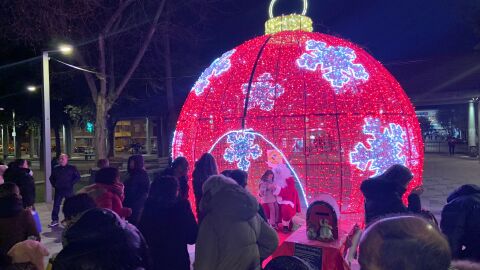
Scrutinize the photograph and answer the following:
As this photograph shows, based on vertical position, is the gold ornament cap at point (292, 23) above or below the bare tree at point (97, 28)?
below

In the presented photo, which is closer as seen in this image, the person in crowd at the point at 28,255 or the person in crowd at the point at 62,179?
the person in crowd at the point at 28,255

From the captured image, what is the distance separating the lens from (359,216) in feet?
A: 22.1

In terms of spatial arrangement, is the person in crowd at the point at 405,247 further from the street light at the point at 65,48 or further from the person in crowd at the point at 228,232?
the street light at the point at 65,48

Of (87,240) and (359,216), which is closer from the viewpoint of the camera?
(87,240)

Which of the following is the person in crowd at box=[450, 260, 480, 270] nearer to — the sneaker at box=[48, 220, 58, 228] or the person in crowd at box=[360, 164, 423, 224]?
the person in crowd at box=[360, 164, 423, 224]

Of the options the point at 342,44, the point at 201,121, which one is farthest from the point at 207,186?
the point at 342,44

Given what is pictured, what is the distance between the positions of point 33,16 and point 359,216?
11.9 meters

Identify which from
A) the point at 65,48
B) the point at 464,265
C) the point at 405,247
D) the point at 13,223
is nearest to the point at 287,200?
the point at 13,223

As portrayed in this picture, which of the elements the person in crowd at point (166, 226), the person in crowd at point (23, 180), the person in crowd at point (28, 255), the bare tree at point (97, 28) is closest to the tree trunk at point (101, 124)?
the bare tree at point (97, 28)

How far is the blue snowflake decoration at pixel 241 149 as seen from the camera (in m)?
6.67

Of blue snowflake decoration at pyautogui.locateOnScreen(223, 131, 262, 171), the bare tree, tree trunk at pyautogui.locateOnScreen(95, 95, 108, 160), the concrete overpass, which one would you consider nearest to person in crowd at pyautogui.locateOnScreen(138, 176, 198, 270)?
blue snowflake decoration at pyautogui.locateOnScreen(223, 131, 262, 171)

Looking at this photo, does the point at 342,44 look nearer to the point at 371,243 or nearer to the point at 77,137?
the point at 371,243

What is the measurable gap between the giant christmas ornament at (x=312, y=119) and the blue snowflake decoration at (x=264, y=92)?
0.06 ft

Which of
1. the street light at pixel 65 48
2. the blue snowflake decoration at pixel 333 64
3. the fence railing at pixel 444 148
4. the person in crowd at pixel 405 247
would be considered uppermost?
the street light at pixel 65 48
